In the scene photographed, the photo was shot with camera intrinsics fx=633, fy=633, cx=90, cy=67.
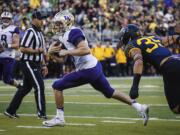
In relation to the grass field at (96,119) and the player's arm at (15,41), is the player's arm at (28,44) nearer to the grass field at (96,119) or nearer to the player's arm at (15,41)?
the player's arm at (15,41)

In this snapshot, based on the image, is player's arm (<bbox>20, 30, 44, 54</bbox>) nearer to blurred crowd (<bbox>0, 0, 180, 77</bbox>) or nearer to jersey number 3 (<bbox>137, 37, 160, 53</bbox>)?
jersey number 3 (<bbox>137, 37, 160, 53</bbox>)

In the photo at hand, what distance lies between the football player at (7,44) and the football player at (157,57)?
331 centimetres

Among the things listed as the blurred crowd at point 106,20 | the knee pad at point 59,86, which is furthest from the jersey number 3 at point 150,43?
the blurred crowd at point 106,20

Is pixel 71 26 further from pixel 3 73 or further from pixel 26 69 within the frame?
pixel 3 73

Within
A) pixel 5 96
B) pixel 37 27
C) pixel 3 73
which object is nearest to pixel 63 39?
pixel 37 27

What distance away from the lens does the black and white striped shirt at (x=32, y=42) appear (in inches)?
421

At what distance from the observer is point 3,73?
→ 39.4 feet

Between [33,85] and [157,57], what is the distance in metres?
2.90

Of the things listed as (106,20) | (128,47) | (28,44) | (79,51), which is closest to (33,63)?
(28,44)

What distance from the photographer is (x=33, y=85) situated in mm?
10688

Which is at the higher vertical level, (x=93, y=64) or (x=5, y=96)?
(x=93, y=64)

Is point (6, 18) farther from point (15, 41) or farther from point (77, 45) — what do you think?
point (77, 45)

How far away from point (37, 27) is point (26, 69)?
0.75 meters

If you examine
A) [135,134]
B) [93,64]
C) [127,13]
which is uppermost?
[93,64]
